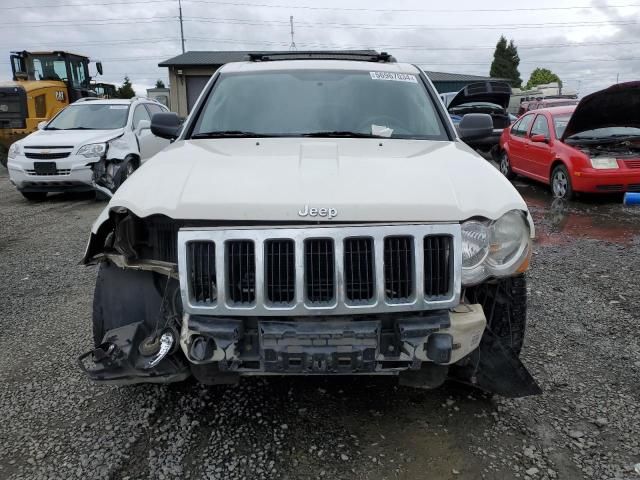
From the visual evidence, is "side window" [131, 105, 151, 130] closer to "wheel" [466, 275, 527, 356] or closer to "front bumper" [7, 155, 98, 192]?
"front bumper" [7, 155, 98, 192]

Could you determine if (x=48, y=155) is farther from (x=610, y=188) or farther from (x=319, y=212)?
(x=610, y=188)

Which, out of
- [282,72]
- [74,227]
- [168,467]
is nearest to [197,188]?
[168,467]

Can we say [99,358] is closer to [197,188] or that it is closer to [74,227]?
[197,188]

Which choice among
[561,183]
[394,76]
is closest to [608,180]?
[561,183]

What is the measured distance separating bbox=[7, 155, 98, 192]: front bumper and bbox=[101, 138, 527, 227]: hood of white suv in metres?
6.91

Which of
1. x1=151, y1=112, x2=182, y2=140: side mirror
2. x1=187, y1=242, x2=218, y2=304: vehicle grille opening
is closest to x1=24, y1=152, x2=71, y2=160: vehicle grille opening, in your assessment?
x1=151, y1=112, x2=182, y2=140: side mirror

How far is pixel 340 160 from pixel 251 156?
0.48m

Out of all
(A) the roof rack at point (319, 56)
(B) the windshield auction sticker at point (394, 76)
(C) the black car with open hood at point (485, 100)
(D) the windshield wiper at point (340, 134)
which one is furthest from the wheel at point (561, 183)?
(D) the windshield wiper at point (340, 134)

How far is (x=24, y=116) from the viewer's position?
1403 centimetres

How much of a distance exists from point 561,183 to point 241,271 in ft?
26.8

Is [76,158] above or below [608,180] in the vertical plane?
above

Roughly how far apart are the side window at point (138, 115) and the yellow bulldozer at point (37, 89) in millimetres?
5151

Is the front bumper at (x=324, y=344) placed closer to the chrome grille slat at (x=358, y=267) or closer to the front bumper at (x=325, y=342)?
the front bumper at (x=325, y=342)

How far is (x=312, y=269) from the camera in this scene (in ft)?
6.93
